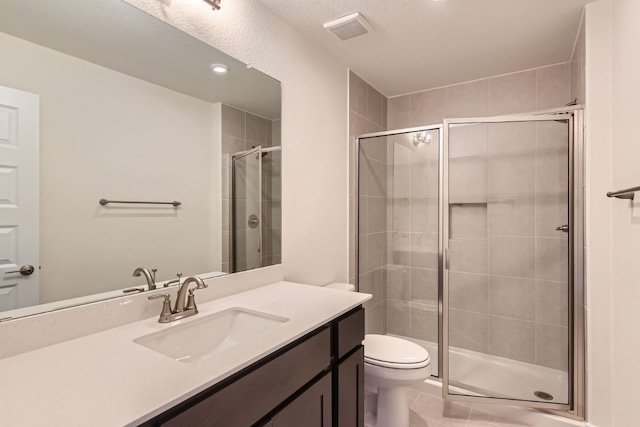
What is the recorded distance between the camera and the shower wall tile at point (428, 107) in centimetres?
295

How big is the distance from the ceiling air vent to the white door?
1.54 m

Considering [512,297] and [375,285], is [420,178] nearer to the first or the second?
[375,285]

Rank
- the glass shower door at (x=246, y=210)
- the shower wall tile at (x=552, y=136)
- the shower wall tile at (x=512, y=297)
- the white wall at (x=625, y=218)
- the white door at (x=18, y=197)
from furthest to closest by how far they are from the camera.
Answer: the shower wall tile at (x=512, y=297) → the shower wall tile at (x=552, y=136) → the glass shower door at (x=246, y=210) → the white wall at (x=625, y=218) → the white door at (x=18, y=197)

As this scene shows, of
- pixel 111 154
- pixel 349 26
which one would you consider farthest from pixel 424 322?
pixel 111 154

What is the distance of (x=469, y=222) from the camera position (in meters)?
2.32

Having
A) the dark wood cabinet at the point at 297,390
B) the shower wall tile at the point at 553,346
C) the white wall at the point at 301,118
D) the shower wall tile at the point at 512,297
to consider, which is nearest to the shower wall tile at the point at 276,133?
the white wall at the point at 301,118

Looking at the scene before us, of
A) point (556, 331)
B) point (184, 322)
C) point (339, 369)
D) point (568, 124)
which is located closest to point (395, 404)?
point (339, 369)

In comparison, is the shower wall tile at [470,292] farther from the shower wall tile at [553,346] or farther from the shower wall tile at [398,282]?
the shower wall tile at [398,282]

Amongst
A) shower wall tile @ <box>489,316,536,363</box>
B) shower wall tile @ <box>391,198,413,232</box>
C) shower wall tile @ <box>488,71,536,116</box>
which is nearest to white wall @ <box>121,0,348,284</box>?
shower wall tile @ <box>391,198,413,232</box>

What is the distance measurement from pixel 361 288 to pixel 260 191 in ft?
4.41

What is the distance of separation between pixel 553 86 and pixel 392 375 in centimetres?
244

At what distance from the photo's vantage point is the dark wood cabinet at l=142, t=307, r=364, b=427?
30.7 inches

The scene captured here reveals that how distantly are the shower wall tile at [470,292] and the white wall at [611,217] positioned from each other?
661 mm

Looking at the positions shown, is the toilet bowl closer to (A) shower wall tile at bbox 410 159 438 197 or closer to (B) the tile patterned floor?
(B) the tile patterned floor
